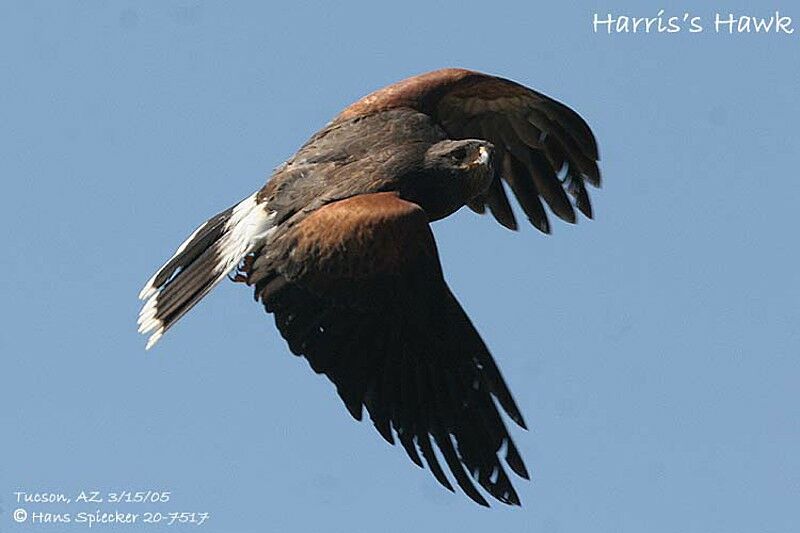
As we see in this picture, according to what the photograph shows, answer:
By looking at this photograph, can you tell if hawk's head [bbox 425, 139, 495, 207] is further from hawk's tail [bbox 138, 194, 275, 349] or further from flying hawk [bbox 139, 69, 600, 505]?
hawk's tail [bbox 138, 194, 275, 349]

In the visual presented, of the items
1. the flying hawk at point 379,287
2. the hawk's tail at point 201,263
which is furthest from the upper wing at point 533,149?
the hawk's tail at point 201,263

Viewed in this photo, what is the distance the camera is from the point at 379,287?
14.1 m

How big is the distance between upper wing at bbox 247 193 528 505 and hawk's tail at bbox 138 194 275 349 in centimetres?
44

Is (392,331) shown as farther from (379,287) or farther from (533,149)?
(533,149)

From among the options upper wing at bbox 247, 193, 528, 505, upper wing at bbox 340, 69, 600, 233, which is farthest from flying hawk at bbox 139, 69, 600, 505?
upper wing at bbox 340, 69, 600, 233

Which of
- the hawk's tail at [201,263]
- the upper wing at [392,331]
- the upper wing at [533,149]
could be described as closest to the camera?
the upper wing at [392,331]

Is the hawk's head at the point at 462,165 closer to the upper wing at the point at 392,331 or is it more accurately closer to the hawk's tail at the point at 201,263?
the upper wing at the point at 392,331

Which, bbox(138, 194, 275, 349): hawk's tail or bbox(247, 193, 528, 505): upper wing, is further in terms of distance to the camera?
bbox(138, 194, 275, 349): hawk's tail

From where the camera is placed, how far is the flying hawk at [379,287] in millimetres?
13984

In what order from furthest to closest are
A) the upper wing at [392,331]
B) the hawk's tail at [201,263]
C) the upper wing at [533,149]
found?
1. the upper wing at [533,149]
2. the hawk's tail at [201,263]
3. the upper wing at [392,331]

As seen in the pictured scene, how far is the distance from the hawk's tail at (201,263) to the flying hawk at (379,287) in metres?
0.01

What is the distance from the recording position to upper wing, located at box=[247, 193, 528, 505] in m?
14.0

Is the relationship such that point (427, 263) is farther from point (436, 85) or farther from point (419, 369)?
point (436, 85)

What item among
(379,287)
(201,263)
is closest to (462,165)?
(379,287)
